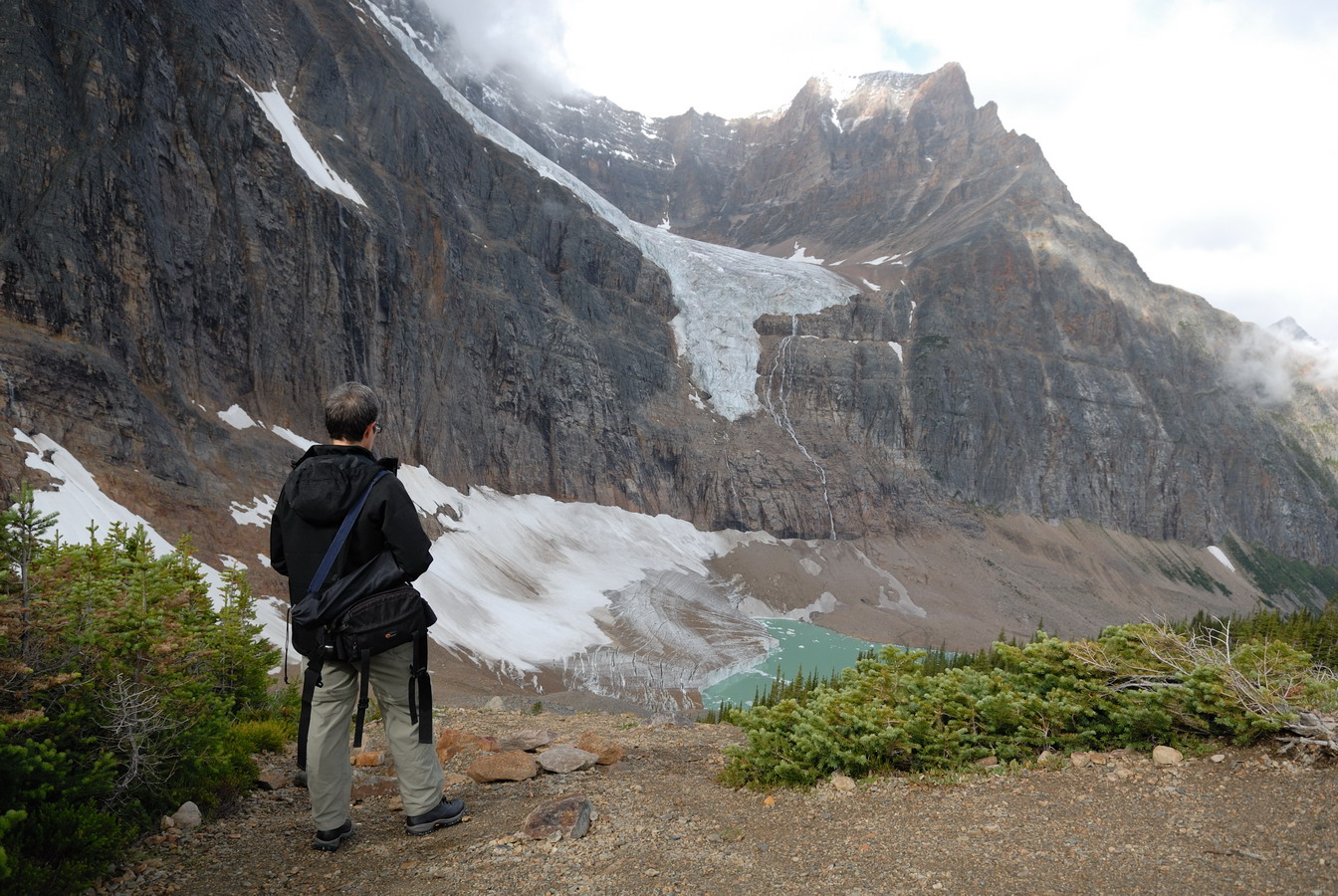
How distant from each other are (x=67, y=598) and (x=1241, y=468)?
474 ft

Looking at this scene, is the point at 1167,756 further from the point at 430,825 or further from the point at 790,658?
the point at 790,658

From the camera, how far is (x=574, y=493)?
6650cm

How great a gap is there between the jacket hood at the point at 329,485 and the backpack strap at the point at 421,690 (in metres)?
0.96

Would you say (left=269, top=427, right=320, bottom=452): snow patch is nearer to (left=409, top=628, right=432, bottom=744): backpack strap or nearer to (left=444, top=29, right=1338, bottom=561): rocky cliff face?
(left=409, top=628, right=432, bottom=744): backpack strap

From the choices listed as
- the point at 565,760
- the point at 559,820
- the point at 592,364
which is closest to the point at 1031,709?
the point at 559,820

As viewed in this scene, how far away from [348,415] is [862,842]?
4.25m

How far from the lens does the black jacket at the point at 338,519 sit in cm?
473

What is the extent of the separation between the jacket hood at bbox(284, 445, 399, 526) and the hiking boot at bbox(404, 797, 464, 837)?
212 cm

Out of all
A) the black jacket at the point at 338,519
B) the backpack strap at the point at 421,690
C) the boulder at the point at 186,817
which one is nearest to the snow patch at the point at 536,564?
the boulder at the point at 186,817

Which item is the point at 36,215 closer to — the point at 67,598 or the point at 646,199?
the point at 67,598

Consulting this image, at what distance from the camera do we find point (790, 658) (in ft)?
181

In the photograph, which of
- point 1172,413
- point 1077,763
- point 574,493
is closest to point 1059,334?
point 1172,413

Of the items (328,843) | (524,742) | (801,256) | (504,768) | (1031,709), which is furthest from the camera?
(801,256)

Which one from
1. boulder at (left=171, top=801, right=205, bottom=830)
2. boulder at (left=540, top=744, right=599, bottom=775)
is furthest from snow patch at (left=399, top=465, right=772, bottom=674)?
boulder at (left=171, top=801, right=205, bottom=830)
